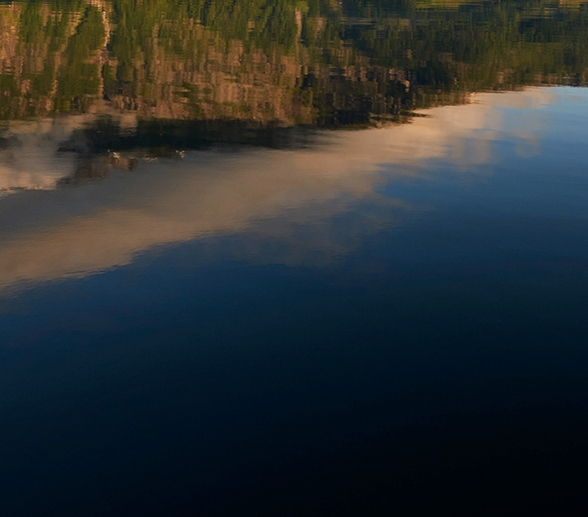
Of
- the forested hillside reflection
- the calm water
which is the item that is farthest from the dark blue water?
the forested hillside reflection

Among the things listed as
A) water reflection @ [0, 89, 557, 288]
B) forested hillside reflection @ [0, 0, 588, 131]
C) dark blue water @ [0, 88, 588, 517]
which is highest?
forested hillside reflection @ [0, 0, 588, 131]

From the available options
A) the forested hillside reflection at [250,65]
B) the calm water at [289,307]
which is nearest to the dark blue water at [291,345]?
the calm water at [289,307]

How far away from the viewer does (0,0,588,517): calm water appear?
35.7ft

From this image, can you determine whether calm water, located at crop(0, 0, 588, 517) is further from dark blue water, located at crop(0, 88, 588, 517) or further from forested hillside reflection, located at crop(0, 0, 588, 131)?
forested hillside reflection, located at crop(0, 0, 588, 131)

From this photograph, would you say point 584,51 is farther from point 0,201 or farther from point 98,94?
point 0,201

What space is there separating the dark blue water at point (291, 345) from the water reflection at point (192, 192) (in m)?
0.11

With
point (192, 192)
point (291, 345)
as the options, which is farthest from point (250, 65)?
point (291, 345)

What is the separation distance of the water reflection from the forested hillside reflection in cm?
265

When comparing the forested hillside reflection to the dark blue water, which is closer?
the dark blue water

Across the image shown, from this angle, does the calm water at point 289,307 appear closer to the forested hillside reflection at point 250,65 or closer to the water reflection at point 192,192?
the water reflection at point 192,192

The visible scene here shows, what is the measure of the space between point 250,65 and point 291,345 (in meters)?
35.7

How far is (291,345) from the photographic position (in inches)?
557

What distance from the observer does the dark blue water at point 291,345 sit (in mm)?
10758

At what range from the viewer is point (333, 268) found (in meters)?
17.3
